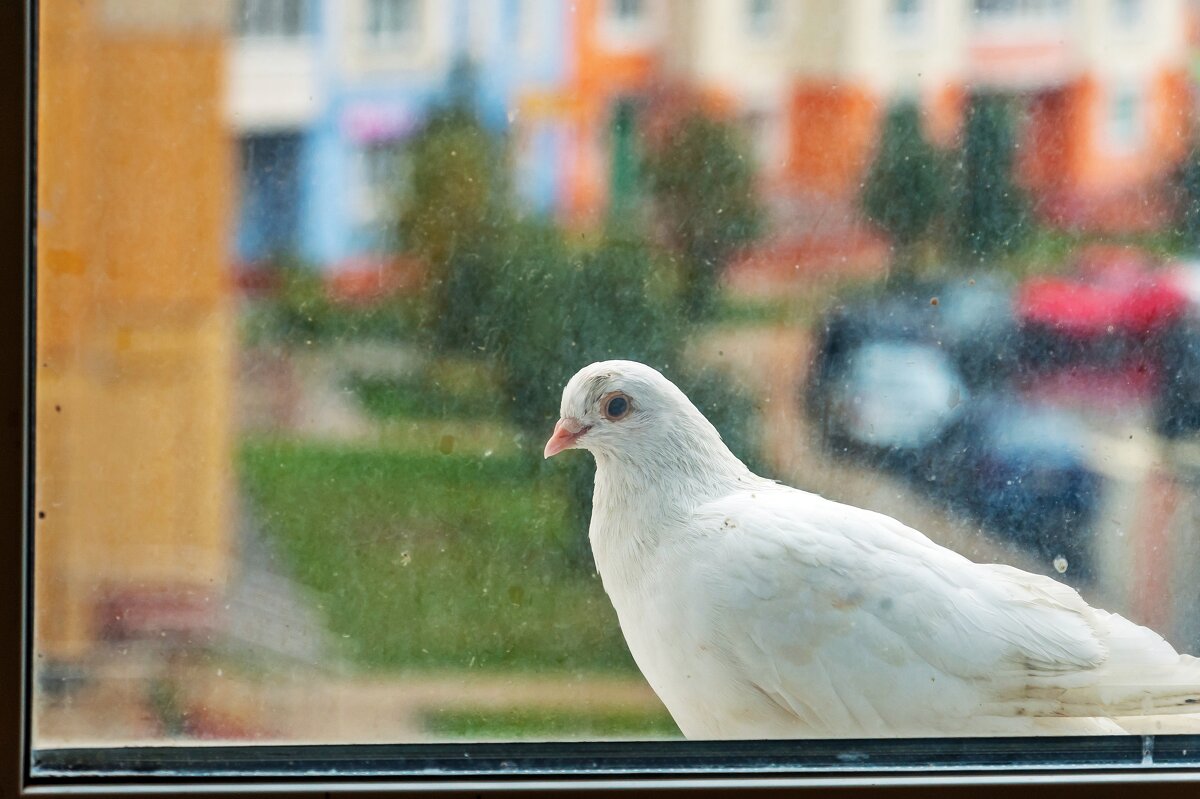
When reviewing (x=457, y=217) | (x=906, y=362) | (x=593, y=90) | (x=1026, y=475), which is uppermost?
(x=593, y=90)

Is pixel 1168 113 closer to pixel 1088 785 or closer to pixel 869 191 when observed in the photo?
pixel 869 191

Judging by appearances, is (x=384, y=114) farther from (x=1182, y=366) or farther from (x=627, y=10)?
(x=1182, y=366)

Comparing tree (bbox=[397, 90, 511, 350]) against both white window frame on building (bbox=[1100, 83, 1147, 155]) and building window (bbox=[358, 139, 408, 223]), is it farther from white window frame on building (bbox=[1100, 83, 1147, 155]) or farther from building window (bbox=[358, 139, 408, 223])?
white window frame on building (bbox=[1100, 83, 1147, 155])

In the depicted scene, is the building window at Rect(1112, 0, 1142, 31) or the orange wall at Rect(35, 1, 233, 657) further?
the building window at Rect(1112, 0, 1142, 31)

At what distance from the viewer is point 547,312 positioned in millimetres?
968

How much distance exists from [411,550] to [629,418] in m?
0.24

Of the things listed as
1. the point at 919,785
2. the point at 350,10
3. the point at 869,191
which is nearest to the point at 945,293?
the point at 869,191

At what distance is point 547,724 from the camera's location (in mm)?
954

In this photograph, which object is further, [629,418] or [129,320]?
[629,418]

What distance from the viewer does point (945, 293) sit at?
3.21 feet

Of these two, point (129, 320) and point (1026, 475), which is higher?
point (129, 320)

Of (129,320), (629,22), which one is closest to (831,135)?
(629,22)

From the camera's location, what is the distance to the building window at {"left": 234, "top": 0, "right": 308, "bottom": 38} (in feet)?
3.01

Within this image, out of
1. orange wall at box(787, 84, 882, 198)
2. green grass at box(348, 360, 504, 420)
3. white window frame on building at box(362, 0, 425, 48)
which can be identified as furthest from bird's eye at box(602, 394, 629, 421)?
white window frame on building at box(362, 0, 425, 48)
